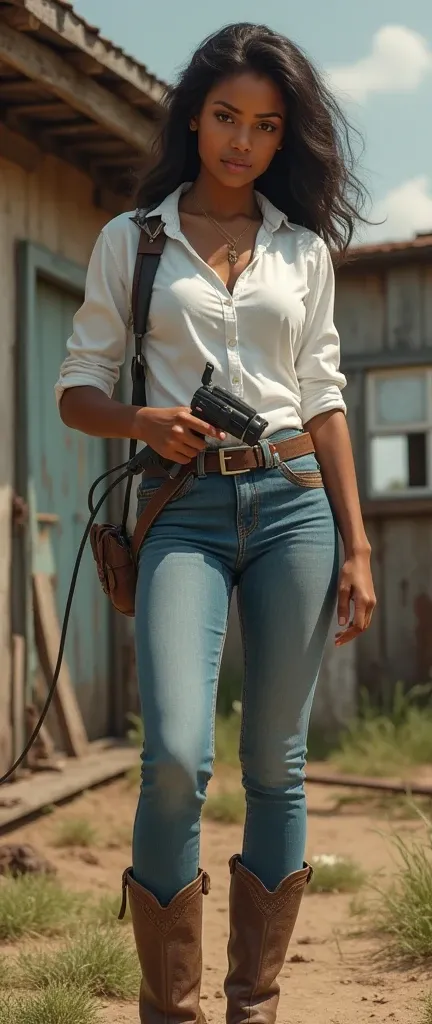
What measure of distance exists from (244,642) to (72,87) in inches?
154

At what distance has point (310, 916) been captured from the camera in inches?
179

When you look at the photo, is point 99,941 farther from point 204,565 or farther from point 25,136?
point 25,136

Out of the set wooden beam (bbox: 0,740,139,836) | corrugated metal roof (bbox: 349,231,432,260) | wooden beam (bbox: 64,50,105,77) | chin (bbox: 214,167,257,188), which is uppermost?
wooden beam (bbox: 64,50,105,77)

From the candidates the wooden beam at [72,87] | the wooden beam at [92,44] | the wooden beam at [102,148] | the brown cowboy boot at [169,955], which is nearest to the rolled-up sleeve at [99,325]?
the brown cowboy boot at [169,955]

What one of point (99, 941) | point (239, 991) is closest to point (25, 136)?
point (99, 941)

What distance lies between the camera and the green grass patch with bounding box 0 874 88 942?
160 inches

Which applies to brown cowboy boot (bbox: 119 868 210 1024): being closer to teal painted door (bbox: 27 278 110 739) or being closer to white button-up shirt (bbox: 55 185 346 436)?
white button-up shirt (bbox: 55 185 346 436)

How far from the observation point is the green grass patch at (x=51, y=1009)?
9.81ft

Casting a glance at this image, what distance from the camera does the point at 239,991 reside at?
2.71 m

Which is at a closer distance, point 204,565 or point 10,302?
point 204,565

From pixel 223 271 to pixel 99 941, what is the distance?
191cm

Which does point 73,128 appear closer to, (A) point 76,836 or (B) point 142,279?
(A) point 76,836

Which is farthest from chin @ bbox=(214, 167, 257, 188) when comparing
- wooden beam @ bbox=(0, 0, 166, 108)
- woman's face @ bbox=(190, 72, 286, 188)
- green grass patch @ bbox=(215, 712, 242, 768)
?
green grass patch @ bbox=(215, 712, 242, 768)

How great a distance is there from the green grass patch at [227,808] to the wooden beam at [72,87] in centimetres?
303
